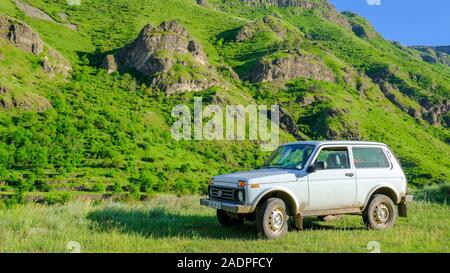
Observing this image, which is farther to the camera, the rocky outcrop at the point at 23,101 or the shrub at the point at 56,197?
the rocky outcrop at the point at 23,101

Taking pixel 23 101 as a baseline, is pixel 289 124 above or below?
below

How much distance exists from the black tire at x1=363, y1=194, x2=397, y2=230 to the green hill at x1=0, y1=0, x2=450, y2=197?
60828 mm

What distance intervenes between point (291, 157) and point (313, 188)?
1114 millimetres

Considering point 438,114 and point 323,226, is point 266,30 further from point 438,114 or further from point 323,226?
point 323,226

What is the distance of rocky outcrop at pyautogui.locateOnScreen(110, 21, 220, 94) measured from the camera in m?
125

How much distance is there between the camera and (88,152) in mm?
87250

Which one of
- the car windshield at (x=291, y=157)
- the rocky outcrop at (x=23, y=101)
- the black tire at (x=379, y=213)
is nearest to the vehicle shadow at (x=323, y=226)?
the black tire at (x=379, y=213)

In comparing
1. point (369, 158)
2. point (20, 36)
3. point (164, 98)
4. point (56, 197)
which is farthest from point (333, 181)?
point (20, 36)

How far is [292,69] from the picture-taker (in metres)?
152

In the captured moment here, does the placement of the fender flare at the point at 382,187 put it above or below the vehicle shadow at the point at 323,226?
above

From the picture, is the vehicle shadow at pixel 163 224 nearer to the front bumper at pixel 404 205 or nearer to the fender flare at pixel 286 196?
the fender flare at pixel 286 196

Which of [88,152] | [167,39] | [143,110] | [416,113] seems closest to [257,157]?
[143,110]

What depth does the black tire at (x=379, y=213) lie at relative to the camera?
10984 millimetres
